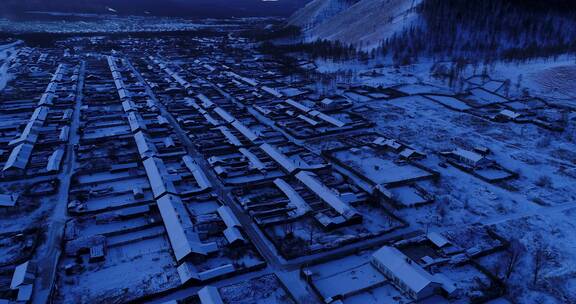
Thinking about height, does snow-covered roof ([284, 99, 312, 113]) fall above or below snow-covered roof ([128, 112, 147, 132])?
above

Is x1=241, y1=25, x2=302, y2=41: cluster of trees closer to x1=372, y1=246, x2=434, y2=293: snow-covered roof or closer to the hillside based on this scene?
the hillside

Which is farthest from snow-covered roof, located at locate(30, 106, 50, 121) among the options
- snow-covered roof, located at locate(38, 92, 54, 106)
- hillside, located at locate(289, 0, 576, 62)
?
hillside, located at locate(289, 0, 576, 62)

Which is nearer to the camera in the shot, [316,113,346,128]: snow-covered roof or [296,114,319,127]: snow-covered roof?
[316,113,346,128]: snow-covered roof

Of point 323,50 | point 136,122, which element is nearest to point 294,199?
point 136,122

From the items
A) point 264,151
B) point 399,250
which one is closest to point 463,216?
point 399,250

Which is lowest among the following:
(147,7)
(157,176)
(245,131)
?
(157,176)

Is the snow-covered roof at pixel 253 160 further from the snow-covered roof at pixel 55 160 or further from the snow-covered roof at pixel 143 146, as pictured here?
the snow-covered roof at pixel 55 160

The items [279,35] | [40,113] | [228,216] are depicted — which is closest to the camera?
[228,216]

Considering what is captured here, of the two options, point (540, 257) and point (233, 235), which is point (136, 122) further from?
point (540, 257)

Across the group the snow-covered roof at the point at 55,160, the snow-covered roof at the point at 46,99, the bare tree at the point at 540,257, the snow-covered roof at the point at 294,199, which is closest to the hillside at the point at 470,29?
the snow-covered roof at the point at 294,199
